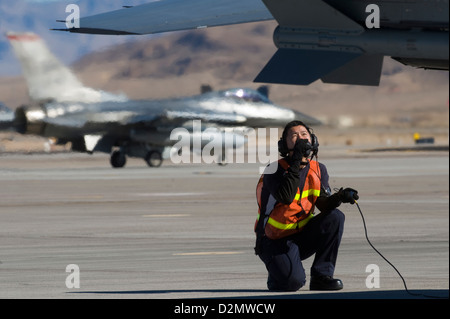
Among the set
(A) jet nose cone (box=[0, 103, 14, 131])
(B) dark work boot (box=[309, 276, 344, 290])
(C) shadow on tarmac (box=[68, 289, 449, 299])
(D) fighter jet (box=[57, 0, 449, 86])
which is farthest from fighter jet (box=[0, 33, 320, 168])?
(B) dark work boot (box=[309, 276, 344, 290])

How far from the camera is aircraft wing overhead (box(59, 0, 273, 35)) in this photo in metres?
10.2

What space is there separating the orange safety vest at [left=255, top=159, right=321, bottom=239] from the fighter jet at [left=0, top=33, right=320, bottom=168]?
2230cm

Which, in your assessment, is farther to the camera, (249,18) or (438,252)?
(438,252)

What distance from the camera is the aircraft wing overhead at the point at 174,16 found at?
33.6ft

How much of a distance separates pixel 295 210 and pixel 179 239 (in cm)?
664

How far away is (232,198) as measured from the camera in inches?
1045

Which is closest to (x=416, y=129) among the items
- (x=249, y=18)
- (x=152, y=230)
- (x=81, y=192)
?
(x=81, y=192)

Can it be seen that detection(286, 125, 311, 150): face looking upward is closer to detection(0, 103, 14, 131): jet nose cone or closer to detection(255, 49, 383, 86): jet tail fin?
detection(255, 49, 383, 86): jet tail fin

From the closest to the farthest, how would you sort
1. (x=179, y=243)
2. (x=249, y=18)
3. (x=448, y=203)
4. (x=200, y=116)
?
1. (x=249, y=18)
2. (x=179, y=243)
3. (x=448, y=203)
4. (x=200, y=116)

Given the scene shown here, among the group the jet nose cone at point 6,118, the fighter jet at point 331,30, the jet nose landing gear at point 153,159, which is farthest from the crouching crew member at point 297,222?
the jet nose landing gear at point 153,159

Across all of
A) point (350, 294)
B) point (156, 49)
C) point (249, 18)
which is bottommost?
point (350, 294)

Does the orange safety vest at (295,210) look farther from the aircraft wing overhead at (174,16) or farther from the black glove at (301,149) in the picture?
the aircraft wing overhead at (174,16)
